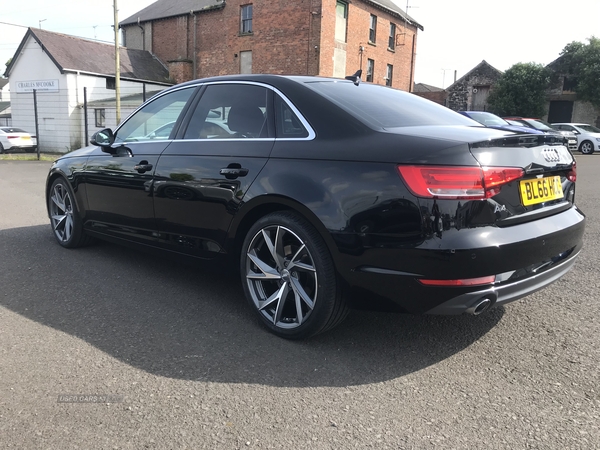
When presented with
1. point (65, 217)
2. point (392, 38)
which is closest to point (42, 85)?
point (392, 38)

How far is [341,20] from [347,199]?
2827 cm

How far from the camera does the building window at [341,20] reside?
A: 2825 cm

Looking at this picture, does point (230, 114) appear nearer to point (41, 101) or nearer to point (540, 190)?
point (540, 190)

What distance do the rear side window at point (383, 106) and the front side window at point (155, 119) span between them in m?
1.26

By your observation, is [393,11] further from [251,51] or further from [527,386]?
[527,386]

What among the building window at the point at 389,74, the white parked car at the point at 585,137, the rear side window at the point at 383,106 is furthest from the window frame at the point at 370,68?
the rear side window at the point at 383,106

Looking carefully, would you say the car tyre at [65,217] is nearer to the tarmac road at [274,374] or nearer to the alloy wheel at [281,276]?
the tarmac road at [274,374]

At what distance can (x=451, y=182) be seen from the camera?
2.56 metres

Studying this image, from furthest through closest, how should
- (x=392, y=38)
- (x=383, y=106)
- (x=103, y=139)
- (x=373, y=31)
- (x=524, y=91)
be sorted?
(x=524, y=91) → (x=392, y=38) → (x=373, y=31) → (x=103, y=139) → (x=383, y=106)

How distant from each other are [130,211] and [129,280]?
0.58m

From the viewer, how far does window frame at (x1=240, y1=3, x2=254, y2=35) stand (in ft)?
96.5

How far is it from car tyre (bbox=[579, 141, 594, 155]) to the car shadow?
79.7 ft

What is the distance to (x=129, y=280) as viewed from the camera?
4348 mm

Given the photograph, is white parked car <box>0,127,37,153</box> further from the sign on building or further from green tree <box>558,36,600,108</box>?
green tree <box>558,36,600,108</box>
